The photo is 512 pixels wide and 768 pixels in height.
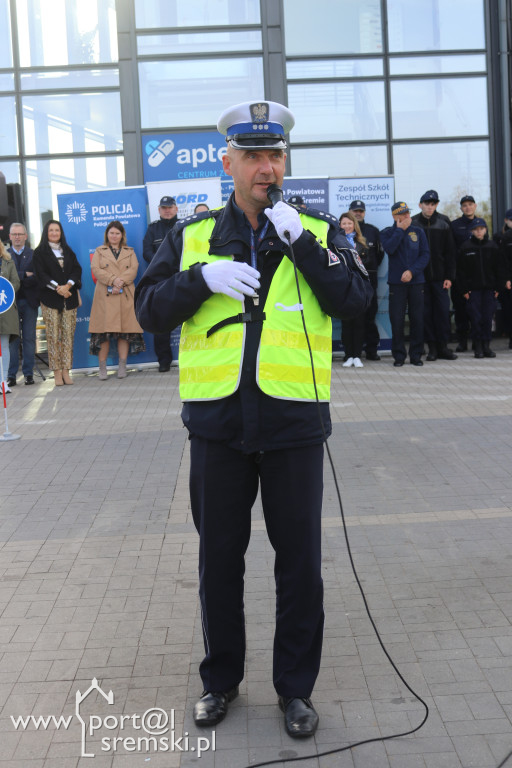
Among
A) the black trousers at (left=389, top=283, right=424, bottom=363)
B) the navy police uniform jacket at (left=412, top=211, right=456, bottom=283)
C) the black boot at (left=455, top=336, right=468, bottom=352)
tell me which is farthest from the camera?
the black boot at (left=455, top=336, right=468, bottom=352)

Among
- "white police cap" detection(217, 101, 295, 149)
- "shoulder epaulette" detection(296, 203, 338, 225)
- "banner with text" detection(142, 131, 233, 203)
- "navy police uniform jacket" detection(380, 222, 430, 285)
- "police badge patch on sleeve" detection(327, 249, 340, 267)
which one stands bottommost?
"police badge patch on sleeve" detection(327, 249, 340, 267)

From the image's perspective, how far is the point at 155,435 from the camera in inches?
356

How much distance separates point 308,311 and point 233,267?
339mm

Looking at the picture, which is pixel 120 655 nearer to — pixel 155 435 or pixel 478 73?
pixel 155 435

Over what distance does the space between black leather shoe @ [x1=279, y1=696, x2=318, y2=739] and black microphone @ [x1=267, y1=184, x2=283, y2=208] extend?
180cm

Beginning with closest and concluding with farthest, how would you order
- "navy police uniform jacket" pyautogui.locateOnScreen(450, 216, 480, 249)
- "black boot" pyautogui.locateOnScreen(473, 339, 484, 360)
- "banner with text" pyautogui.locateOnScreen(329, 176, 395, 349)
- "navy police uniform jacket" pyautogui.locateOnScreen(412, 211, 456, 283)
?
"navy police uniform jacket" pyautogui.locateOnScreen(412, 211, 456, 283), "black boot" pyautogui.locateOnScreen(473, 339, 484, 360), "banner with text" pyautogui.locateOnScreen(329, 176, 395, 349), "navy police uniform jacket" pyautogui.locateOnScreen(450, 216, 480, 249)

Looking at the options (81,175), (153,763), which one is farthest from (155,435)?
(81,175)

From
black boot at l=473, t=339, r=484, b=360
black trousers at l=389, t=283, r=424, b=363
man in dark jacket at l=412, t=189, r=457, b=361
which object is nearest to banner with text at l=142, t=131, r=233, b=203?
man in dark jacket at l=412, t=189, r=457, b=361

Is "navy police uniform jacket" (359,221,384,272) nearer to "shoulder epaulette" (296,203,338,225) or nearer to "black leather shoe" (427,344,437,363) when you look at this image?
"black leather shoe" (427,344,437,363)

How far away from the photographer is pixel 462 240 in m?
14.0

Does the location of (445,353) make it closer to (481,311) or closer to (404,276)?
(481,311)

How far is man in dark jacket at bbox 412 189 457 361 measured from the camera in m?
13.4

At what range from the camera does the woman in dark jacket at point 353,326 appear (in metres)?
12.9

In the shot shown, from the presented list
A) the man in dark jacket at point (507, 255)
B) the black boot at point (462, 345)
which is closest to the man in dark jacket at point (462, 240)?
the black boot at point (462, 345)
